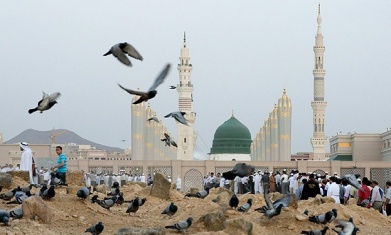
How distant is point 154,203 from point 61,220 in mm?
6295

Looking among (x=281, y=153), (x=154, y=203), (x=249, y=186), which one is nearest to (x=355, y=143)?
(x=281, y=153)

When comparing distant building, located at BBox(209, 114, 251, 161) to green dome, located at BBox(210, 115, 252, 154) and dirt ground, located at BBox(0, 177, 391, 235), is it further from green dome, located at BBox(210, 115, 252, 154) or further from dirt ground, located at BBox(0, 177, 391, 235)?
dirt ground, located at BBox(0, 177, 391, 235)

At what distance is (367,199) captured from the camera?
56.0 feet

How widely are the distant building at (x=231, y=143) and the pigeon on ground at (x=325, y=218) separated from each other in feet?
260

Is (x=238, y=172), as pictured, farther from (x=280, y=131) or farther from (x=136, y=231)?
(x=280, y=131)

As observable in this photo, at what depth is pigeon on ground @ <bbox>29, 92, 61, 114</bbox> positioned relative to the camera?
11977 millimetres

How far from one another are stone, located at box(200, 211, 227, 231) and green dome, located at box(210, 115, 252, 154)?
80549 mm

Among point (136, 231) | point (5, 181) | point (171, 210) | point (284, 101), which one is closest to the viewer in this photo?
point (136, 231)

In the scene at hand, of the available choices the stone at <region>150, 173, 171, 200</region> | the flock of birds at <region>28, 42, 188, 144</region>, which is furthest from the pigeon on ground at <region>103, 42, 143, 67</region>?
the stone at <region>150, 173, 171, 200</region>

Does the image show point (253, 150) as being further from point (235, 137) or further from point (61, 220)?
point (61, 220)

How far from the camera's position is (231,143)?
93562 millimetres

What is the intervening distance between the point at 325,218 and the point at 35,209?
12.8 ft

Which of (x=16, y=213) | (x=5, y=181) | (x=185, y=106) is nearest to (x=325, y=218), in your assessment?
(x=16, y=213)

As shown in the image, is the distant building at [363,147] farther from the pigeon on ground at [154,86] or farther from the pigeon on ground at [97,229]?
the pigeon on ground at [154,86]
